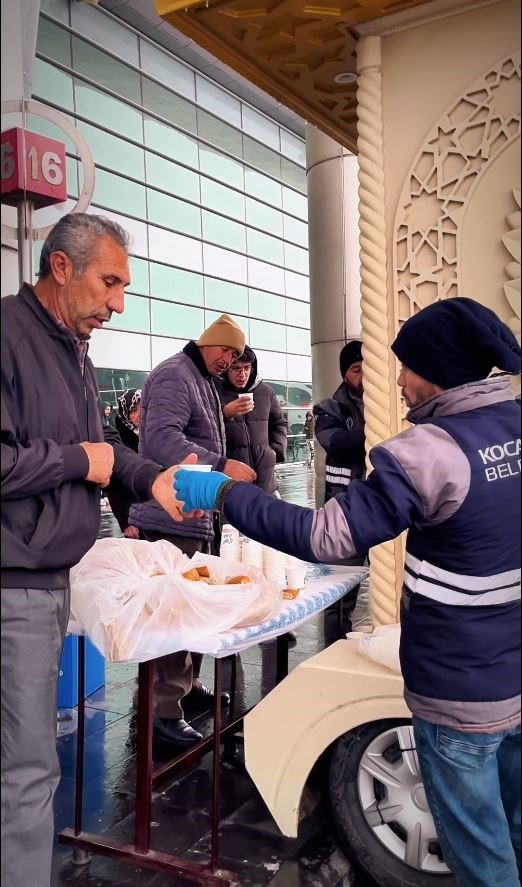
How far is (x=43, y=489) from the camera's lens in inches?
63.9

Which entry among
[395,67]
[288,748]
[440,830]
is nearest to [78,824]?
[288,748]

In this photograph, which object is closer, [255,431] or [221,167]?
[255,431]

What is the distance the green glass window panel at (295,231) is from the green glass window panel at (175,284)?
5.12 m

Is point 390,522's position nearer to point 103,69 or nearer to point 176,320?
point 103,69

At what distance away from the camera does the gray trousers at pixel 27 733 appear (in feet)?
5.35

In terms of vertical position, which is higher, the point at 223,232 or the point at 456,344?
the point at 223,232

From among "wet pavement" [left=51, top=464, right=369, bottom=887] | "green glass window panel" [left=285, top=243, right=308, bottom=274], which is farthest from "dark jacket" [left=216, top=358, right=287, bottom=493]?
"green glass window panel" [left=285, top=243, right=308, bottom=274]

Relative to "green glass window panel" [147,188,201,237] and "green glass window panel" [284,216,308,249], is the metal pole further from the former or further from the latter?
"green glass window panel" [284,216,308,249]

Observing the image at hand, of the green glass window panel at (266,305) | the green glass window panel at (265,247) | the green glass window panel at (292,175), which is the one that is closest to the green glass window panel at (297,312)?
the green glass window panel at (266,305)

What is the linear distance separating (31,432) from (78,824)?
154 cm

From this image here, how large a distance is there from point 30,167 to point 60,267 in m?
0.47

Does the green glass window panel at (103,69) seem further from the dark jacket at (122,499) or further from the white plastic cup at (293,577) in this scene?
the white plastic cup at (293,577)

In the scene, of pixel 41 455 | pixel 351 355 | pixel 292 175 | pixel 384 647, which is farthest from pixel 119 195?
pixel 41 455

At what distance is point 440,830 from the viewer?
5.20ft
